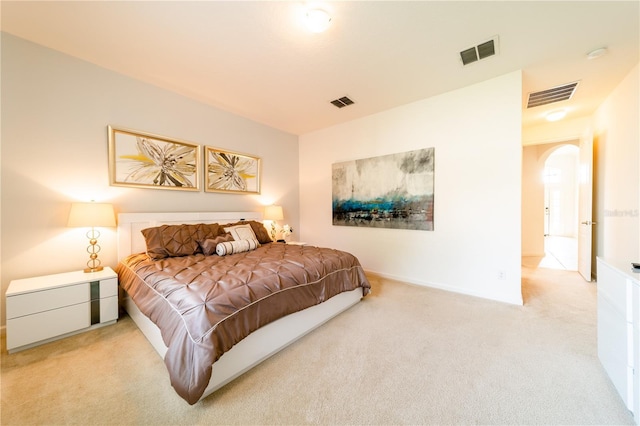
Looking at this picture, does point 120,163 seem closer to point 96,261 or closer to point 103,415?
point 96,261

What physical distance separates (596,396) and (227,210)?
4.16m

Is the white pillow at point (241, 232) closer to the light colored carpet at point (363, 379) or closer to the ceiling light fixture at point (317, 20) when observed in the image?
the light colored carpet at point (363, 379)

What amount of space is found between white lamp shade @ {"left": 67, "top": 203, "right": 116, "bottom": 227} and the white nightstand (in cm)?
51

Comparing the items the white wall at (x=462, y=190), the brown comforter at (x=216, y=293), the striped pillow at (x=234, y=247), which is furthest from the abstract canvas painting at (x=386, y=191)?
the striped pillow at (x=234, y=247)

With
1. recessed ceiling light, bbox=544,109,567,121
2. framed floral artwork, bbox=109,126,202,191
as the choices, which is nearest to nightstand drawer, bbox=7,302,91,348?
framed floral artwork, bbox=109,126,202,191

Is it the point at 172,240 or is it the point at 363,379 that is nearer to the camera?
the point at 363,379

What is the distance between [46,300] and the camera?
1958 mm

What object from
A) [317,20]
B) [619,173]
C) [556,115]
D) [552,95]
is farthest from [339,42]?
[556,115]

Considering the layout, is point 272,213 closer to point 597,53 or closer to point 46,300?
point 46,300

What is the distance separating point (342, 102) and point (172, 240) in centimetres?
296

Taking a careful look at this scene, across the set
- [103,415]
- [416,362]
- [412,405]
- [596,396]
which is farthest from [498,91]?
[103,415]

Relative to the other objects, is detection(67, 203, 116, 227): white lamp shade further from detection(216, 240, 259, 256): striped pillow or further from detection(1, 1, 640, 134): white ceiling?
detection(1, 1, 640, 134): white ceiling

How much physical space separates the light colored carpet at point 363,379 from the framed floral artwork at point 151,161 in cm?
164

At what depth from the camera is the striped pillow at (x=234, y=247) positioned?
9.18ft
